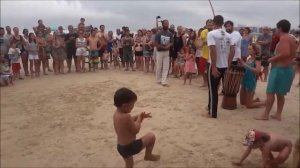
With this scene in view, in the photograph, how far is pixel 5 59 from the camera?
10969mm

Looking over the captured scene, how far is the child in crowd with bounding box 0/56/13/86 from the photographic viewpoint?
35.5 feet

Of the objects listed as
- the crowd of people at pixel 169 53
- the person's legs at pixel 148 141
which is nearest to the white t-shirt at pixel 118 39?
the crowd of people at pixel 169 53

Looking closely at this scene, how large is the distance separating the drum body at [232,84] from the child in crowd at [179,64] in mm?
3723

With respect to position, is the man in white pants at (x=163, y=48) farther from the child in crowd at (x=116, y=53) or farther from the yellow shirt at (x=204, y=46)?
the child in crowd at (x=116, y=53)

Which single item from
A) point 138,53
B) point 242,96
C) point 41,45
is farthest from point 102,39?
point 242,96

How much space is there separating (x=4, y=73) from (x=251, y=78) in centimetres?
736

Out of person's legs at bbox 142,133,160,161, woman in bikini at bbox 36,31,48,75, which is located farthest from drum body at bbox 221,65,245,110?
woman in bikini at bbox 36,31,48,75

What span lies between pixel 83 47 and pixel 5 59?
2.54 meters

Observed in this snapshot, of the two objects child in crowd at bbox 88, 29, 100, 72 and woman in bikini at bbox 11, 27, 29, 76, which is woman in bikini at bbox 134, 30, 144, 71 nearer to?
child in crowd at bbox 88, 29, 100, 72

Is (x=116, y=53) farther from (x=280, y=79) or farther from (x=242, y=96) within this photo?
(x=280, y=79)

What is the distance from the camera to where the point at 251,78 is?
296 inches

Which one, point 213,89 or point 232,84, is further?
point 232,84

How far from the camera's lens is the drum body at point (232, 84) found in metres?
7.26

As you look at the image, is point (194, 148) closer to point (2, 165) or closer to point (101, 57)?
point (2, 165)
